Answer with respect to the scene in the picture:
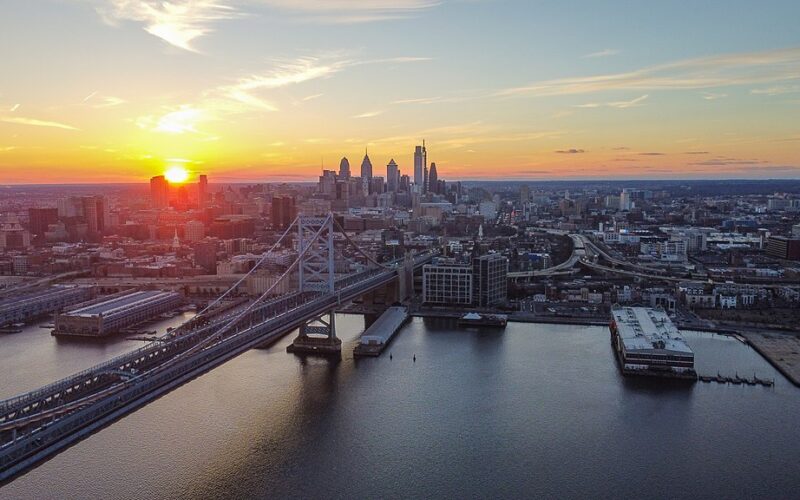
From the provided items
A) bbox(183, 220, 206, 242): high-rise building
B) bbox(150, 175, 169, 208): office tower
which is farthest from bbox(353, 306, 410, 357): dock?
bbox(150, 175, 169, 208): office tower

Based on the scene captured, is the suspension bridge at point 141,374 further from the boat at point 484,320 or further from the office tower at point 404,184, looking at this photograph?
the office tower at point 404,184

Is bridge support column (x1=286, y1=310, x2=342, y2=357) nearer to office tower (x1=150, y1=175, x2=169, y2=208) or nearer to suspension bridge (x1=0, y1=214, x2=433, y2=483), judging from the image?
suspension bridge (x1=0, y1=214, x2=433, y2=483)

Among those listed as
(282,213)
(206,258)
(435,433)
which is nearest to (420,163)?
(282,213)

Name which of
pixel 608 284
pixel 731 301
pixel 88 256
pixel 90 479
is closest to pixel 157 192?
pixel 88 256

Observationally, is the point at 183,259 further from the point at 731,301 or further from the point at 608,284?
the point at 731,301

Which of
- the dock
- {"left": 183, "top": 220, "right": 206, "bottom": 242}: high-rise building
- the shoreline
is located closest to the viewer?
the shoreline

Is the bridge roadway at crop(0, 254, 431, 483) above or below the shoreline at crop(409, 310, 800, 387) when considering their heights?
above

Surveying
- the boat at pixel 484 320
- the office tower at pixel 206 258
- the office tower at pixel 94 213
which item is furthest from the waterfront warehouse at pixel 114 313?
the office tower at pixel 94 213
